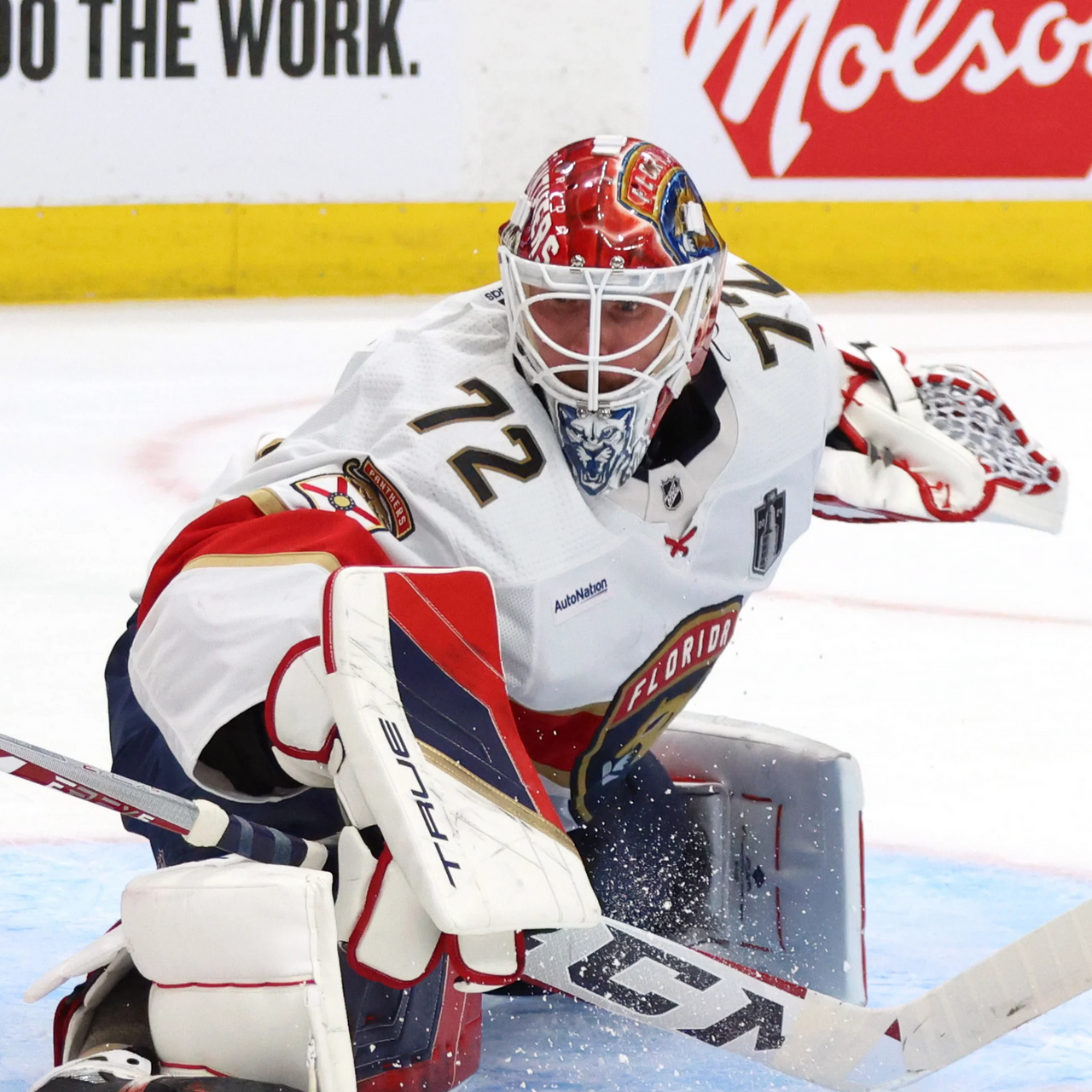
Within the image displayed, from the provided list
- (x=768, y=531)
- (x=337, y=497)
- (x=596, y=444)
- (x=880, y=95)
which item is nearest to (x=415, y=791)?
(x=337, y=497)

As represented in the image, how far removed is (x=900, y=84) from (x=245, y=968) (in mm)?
5709

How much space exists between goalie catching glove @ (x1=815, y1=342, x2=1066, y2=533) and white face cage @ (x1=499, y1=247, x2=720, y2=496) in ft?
1.21

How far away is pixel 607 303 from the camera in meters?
1.79

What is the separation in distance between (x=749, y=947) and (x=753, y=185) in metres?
4.80

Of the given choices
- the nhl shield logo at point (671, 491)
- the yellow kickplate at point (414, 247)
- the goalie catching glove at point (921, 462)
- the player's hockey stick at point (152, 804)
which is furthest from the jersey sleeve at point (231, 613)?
the yellow kickplate at point (414, 247)

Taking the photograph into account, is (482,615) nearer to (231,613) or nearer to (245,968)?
(231,613)

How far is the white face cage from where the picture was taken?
70.1 inches

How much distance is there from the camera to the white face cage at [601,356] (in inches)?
70.1

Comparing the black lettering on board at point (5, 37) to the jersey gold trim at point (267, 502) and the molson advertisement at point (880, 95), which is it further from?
the jersey gold trim at point (267, 502)

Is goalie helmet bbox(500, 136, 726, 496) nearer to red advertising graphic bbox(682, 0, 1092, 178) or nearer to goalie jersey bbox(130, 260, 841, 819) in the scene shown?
goalie jersey bbox(130, 260, 841, 819)

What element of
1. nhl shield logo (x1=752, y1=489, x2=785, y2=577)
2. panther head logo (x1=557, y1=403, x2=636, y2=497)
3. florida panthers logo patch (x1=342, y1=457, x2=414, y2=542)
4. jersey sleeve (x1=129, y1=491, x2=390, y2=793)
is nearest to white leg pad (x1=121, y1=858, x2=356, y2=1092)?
jersey sleeve (x1=129, y1=491, x2=390, y2=793)

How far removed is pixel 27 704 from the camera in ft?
9.62

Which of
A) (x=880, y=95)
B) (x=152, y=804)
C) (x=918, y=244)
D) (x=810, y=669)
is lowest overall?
(x=810, y=669)

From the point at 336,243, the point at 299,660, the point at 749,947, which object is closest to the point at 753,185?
the point at 336,243
